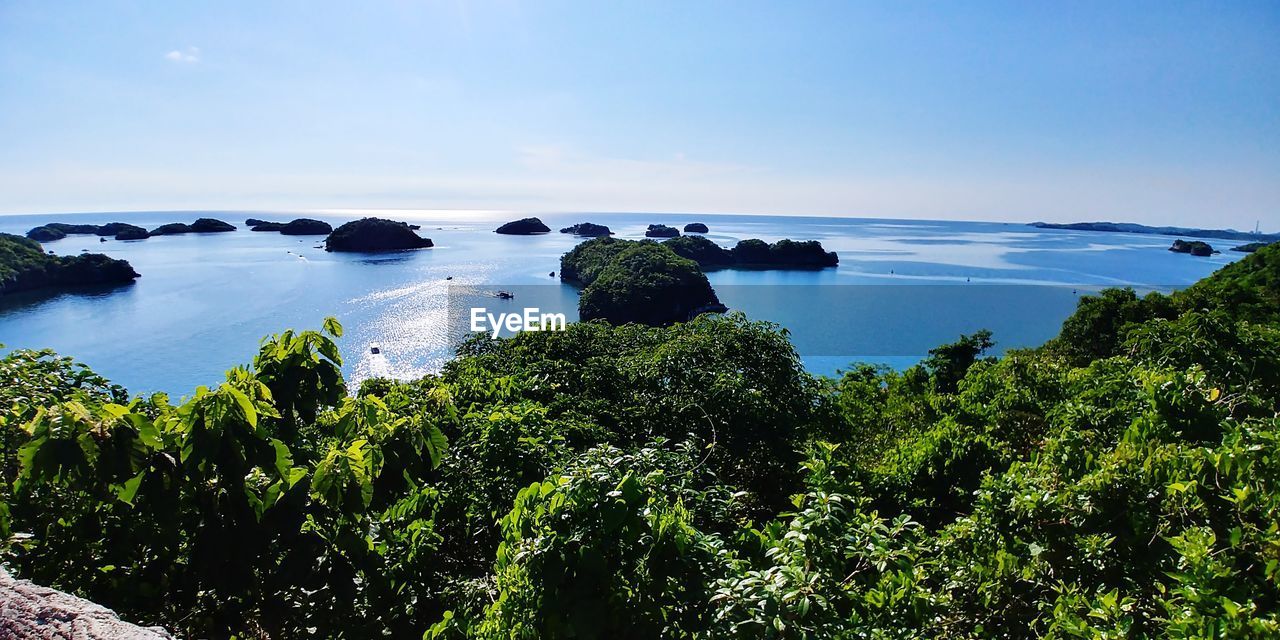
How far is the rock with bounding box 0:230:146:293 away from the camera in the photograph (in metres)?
63.8

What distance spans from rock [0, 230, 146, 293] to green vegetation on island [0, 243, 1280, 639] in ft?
285

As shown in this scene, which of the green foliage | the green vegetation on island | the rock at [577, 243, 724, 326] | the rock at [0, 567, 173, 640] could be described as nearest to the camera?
the rock at [0, 567, 173, 640]

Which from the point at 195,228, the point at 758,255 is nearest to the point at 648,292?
the point at 758,255

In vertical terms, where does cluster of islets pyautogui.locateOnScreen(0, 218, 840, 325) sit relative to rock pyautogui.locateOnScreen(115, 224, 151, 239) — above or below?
below

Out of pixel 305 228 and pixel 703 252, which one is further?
pixel 305 228

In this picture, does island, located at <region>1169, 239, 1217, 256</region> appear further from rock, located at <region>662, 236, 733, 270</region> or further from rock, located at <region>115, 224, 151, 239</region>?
rock, located at <region>115, 224, 151, 239</region>

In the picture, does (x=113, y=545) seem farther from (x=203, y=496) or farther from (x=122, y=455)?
(x=122, y=455)

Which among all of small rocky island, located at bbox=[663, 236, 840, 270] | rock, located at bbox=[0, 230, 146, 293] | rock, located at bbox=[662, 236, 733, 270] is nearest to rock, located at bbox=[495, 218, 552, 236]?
small rocky island, located at bbox=[663, 236, 840, 270]

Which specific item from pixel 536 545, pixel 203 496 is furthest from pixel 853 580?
pixel 203 496

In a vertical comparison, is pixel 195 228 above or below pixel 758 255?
above

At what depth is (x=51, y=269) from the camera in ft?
221

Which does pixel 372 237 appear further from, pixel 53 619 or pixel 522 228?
pixel 53 619

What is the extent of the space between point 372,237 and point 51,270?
5200 cm

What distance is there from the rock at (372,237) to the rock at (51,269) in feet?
137
